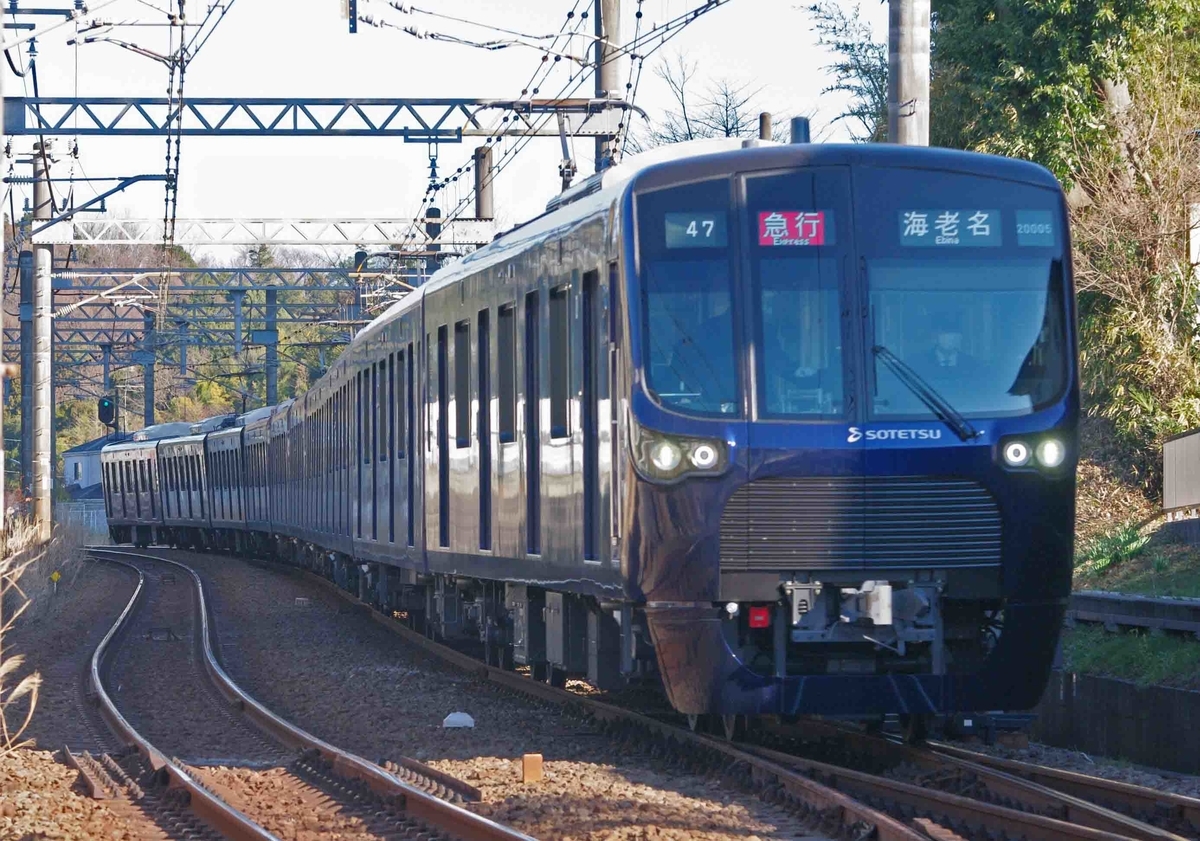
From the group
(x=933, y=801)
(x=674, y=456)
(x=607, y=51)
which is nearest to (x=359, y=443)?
(x=607, y=51)

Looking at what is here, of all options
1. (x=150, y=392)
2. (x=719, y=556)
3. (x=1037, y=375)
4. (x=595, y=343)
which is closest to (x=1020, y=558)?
(x=1037, y=375)

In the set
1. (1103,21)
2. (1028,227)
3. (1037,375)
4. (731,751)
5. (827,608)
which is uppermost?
(1103,21)

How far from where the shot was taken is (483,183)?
27422 mm

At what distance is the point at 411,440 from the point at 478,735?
5.02 m

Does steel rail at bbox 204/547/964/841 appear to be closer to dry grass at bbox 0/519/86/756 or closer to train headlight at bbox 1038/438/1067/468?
train headlight at bbox 1038/438/1067/468

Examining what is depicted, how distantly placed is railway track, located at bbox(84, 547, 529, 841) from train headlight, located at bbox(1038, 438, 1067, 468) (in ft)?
11.0

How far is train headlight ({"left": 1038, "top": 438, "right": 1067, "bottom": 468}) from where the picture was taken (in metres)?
9.21

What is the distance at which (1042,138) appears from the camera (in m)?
25.8

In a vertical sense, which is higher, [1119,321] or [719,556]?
[1119,321]

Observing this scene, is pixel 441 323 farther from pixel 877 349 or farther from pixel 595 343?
pixel 877 349

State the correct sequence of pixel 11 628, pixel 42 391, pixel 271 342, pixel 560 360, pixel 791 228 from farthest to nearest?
pixel 271 342 → pixel 42 391 → pixel 11 628 → pixel 560 360 → pixel 791 228

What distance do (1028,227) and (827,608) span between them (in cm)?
225

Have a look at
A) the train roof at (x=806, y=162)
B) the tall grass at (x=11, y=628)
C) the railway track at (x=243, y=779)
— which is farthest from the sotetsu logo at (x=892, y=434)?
the tall grass at (x=11, y=628)

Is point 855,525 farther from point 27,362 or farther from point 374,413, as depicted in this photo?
point 27,362
